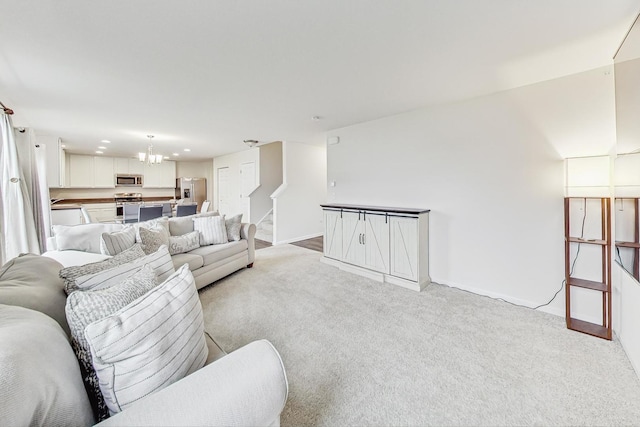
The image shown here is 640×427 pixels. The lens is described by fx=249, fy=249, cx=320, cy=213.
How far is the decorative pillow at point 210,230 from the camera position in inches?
140

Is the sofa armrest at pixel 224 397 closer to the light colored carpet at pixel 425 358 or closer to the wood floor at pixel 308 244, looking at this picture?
the light colored carpet at pixel 425 358

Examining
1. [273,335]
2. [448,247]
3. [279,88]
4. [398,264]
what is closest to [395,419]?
[273,335]

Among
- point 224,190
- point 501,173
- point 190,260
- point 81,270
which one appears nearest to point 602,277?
point 501,173

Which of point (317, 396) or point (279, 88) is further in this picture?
point (279, 88)

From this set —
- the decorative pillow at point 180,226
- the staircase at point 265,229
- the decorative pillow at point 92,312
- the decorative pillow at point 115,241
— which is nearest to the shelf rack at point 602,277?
the decorative pillow at point 92,312

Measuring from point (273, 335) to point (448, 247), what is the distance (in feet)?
7.85

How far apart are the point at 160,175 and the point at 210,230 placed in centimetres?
623

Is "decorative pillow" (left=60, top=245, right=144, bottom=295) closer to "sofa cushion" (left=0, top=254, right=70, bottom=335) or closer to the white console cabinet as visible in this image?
"sofa cushion" (left=0, top=254, right=70, bottom=335)

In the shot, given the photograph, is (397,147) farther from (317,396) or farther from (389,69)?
(317,396)

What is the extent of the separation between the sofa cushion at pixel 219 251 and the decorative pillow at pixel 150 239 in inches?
17.4

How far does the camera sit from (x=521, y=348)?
1.98 metres

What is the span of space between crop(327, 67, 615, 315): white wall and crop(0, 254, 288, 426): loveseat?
291cm

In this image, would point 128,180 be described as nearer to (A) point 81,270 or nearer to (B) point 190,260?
(B) point 190,260

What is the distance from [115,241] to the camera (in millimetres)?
2438
